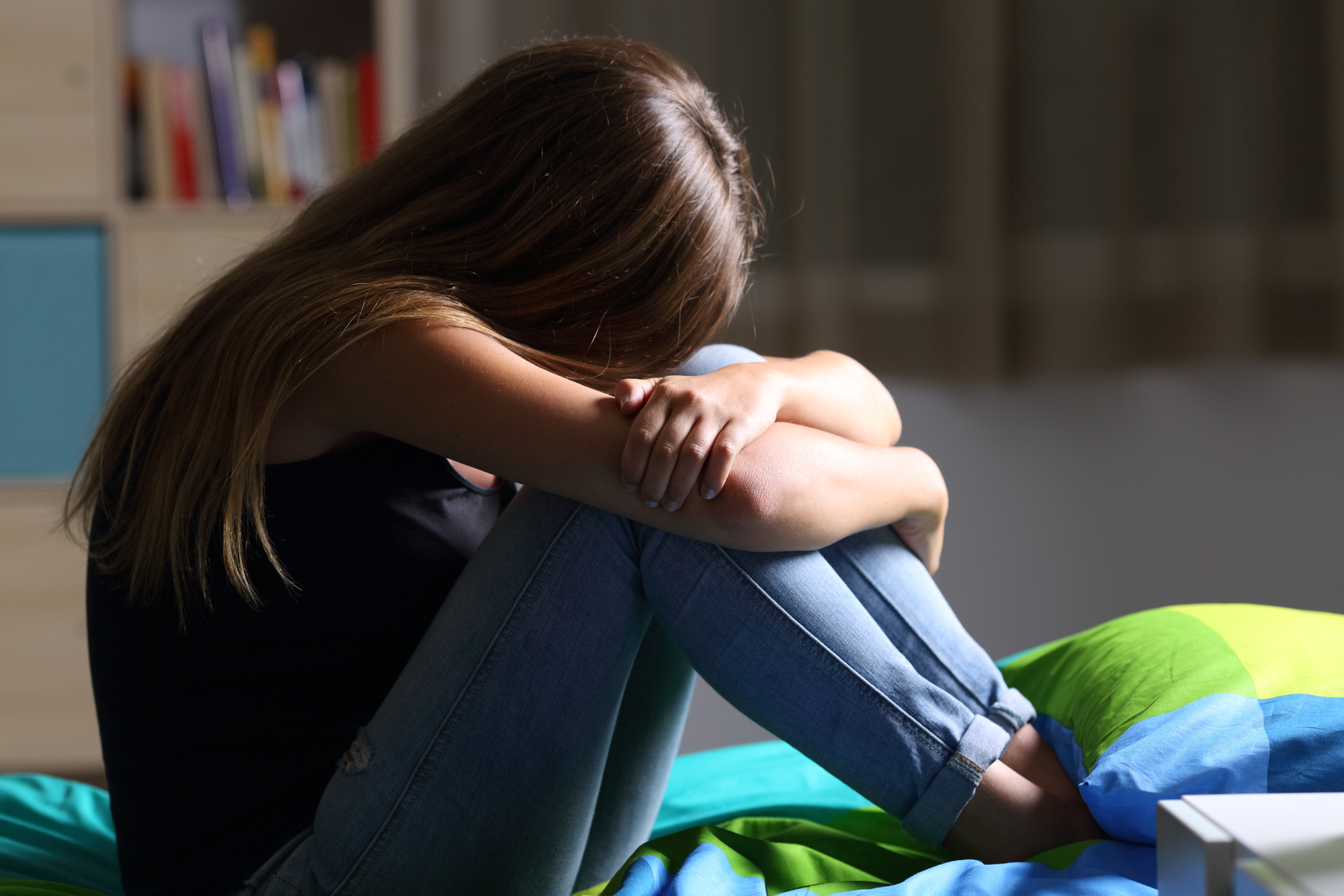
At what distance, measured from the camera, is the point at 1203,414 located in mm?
1811

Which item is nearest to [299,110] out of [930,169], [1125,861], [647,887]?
[930,169]

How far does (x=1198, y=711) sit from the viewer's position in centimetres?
72

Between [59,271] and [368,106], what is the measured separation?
559 mm

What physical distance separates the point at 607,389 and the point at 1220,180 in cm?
140

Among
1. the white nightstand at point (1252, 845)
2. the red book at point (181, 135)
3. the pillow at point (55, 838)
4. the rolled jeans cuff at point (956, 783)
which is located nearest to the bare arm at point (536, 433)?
the rolled jeans cuff at point (956, 783)

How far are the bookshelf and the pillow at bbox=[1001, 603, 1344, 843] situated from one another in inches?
55.1

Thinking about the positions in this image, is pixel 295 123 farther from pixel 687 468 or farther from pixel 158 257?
pixel 687 468

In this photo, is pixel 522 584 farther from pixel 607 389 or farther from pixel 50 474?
pixel 50 474

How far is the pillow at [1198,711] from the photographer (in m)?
0.68

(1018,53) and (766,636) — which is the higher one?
(1018,53)

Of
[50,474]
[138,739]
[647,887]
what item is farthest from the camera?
[50,474]

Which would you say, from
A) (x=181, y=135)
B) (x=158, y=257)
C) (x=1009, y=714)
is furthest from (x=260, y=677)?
(x=181, y=135)

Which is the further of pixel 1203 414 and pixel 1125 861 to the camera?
pixel 1203 414

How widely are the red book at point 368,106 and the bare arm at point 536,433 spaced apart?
1.14 m
